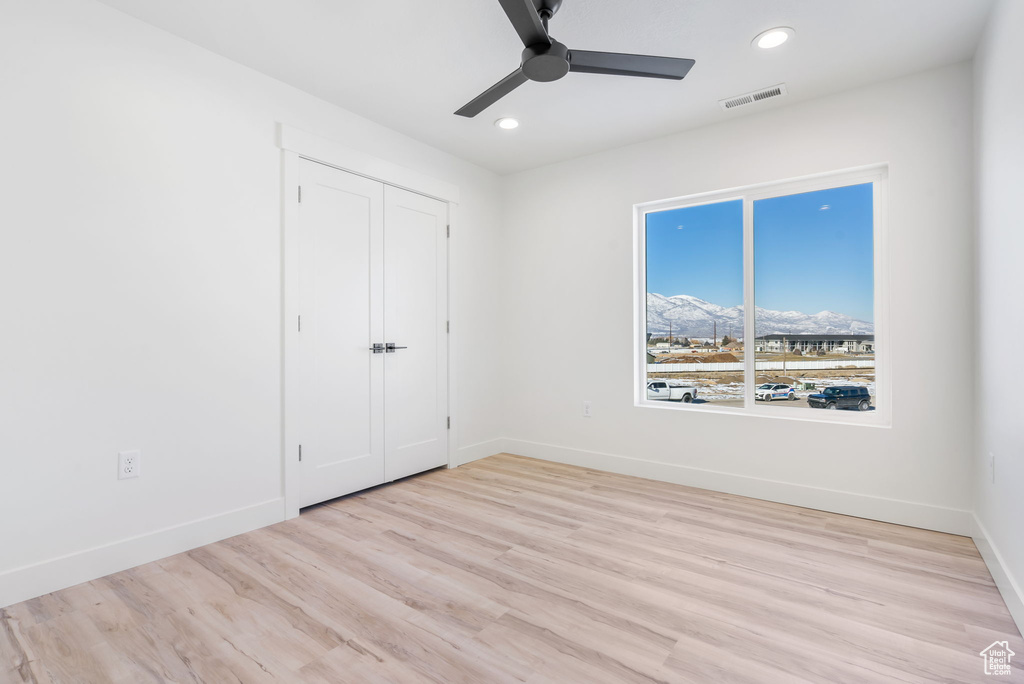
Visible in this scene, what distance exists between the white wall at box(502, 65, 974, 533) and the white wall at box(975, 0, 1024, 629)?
0.63 ft

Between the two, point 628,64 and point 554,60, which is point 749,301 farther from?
point 554,60

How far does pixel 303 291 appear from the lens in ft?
9.62

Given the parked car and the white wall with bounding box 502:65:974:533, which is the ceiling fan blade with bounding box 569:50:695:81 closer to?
the white wall with bounding box 502:65:974:533

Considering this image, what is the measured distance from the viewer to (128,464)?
223 cm

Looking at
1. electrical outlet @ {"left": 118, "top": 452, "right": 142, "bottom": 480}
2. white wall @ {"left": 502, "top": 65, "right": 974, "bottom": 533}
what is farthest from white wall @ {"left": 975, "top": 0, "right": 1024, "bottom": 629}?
electrical outlet @ {"left": 118, "top": 452, "right": 142, "bottom": 480}

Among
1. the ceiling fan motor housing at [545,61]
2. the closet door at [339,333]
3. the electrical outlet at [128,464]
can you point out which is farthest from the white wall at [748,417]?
the electrical outlet at [128,464]

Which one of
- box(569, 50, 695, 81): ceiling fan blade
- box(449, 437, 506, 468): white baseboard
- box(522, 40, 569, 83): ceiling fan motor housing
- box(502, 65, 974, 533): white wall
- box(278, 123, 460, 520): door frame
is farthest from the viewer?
box(449, 437, 506, 468): white baseboard

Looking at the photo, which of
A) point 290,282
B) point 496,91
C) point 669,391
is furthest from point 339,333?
point 669,391

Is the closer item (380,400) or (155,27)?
(155,27)

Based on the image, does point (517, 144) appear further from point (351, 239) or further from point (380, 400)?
point (380, 400)

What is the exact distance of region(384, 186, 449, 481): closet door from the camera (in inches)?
137

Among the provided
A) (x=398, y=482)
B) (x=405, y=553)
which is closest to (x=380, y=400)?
(x=398, y=482)

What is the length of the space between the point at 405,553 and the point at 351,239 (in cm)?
196

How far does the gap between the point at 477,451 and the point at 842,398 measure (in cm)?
267
